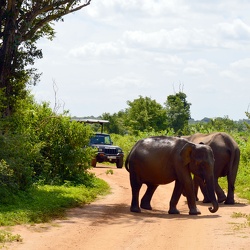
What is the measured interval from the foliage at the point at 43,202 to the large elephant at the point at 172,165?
2.14 metres

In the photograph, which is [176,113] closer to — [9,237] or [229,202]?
[229,202]

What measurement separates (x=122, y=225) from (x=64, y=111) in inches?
475

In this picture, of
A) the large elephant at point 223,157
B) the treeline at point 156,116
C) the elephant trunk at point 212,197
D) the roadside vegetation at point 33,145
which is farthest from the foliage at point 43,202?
the treeline at point 156,116

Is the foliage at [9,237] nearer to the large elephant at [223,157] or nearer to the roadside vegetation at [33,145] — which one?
the roadside vegetation at [33,145]

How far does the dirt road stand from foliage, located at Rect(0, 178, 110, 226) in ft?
1.42

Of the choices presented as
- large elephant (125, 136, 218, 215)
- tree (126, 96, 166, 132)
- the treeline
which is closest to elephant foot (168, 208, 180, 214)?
large elephant (125, 136, 218, 215)

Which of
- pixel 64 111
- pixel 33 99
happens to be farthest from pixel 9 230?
pixel 33 99

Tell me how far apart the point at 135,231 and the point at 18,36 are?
31.6 ft

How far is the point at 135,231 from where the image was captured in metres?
14.0

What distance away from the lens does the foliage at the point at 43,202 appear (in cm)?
1522

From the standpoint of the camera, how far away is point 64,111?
26.6 m

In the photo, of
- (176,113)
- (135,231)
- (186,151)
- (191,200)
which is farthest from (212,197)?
(176,113)

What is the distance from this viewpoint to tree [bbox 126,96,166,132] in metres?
77.6

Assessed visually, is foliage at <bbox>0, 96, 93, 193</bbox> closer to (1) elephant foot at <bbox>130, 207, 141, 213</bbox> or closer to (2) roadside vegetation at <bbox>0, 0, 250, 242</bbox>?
(2) roadside vegetation at <bbox>0, 0, 250, 242</bbox>
